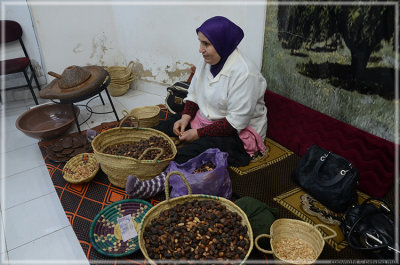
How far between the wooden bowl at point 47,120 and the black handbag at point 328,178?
2.26 m

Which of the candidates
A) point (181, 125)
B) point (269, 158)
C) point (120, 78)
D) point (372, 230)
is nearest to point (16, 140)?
point (120, 78)

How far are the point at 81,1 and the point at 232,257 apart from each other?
145 inches

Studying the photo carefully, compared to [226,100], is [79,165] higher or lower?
lower

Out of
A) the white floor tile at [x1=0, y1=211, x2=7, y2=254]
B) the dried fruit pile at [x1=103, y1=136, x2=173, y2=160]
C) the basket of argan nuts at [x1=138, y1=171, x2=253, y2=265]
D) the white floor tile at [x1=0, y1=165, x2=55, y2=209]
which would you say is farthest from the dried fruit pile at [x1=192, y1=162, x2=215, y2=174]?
the white floor tile at [x1=0, y1=211, x2=7, y2=254]

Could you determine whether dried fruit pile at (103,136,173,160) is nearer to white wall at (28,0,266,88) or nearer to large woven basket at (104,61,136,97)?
white wall at (28,0,266,88)

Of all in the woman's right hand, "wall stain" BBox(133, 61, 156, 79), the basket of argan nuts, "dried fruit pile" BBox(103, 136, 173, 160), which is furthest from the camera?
"wall stain" BBox(133, 61, 156, 79)

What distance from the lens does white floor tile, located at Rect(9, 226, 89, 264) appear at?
1772 mm

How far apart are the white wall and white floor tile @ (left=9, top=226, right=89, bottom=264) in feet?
7.27

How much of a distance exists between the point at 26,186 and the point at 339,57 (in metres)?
2.64

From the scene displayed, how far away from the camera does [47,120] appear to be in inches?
121

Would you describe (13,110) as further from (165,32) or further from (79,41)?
(165,32)

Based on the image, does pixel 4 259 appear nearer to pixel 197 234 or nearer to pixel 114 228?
pixel 114 228

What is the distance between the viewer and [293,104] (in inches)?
89.4

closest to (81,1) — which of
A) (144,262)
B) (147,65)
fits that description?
(147,65)
